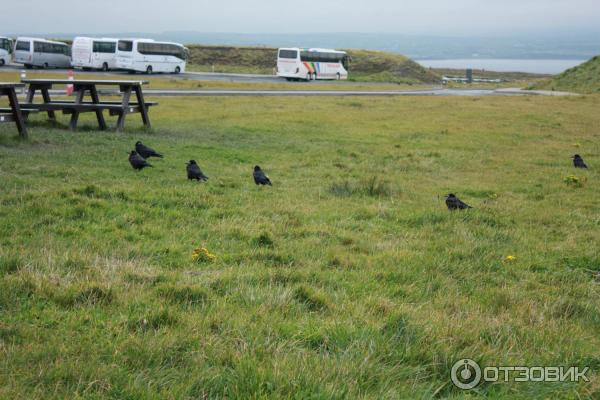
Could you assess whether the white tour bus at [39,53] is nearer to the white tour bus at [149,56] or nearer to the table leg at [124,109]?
the white tour bus at [149,56]

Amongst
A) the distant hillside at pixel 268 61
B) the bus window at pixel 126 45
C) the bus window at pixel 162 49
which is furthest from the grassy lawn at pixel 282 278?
the distant hillside at pixel 268 61

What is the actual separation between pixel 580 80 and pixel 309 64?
27.0 meters

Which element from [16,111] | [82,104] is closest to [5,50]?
[82,104]

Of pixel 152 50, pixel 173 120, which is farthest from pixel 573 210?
pixel 152 50

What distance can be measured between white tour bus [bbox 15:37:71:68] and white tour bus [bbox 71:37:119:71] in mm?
→ 1578

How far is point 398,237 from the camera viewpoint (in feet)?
24.0

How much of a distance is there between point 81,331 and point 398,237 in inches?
172

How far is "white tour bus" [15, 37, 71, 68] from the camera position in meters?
57.4

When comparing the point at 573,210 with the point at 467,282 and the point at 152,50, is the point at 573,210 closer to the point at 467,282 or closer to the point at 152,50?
the point at 467,282

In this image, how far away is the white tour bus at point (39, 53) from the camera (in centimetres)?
5738

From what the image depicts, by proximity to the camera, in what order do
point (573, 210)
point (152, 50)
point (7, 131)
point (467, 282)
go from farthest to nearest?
point (152, 50) → point (7, 131) → point (573, 210) → point (467, 282)

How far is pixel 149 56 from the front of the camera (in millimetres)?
59469

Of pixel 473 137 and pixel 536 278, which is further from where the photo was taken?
pixel 473 137

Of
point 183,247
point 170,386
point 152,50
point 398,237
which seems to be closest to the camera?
point 170,386
